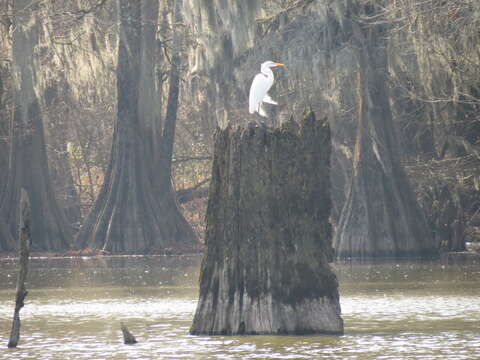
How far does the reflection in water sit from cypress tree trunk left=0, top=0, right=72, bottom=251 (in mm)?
5496

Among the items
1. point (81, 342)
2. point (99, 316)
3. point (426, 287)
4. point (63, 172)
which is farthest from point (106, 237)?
point (81, 342)

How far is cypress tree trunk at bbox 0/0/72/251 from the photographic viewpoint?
29.1 m

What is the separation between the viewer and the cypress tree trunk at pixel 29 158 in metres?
29.1

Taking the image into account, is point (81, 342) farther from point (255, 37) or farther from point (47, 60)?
point (47, 60)

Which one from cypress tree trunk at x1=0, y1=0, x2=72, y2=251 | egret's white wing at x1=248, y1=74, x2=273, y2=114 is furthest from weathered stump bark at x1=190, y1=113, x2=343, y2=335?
cypress tree trunk at x1=0, y1=0, x2=72, y2=251

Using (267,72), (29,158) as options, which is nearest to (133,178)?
(29,158)

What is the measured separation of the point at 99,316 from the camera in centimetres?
1485

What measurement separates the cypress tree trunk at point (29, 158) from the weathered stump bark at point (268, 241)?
16889 mm

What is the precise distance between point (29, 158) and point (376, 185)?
27.9ft

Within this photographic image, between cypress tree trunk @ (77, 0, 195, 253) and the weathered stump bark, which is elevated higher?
cypress tree trunk @ (77, 0, 195, 253)

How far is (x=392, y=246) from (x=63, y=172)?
14279mm

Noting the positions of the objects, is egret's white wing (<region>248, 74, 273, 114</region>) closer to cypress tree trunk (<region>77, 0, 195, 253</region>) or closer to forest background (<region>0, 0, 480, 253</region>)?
forest background (<region>0, 0, 480, 253</region>)

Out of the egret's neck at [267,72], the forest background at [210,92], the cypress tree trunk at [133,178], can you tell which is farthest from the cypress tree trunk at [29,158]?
the egret's neck at [267,72]

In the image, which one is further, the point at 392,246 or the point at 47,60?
the point at 47,60
